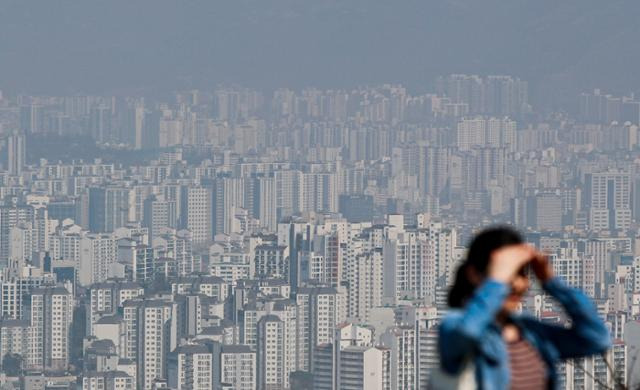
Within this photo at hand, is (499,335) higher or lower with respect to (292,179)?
lower

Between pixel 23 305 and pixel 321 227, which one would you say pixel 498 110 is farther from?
pixel 23 305

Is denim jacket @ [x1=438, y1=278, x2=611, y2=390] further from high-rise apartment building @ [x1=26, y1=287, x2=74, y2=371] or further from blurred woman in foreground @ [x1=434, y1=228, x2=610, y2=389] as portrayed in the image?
high-rise apartment building @ [x1=26, y1=287, x2=74, y2=371]

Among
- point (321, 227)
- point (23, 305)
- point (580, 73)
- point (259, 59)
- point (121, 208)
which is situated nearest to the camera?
point (23, 305)

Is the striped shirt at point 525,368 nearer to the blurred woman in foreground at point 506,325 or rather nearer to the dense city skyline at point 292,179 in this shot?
the blurred woman in foreground at point 506,325

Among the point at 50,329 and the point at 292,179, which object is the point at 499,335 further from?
the point at 292,179

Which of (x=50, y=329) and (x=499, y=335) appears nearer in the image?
(x=499, y=335)

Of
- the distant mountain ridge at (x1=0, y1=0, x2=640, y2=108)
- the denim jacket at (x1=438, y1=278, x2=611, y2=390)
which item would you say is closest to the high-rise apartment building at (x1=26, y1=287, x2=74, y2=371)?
the denim jacket at (x1=438, y1=278, x2=611, y2=390)

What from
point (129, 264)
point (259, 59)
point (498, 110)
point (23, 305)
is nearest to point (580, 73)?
point (498, 110)

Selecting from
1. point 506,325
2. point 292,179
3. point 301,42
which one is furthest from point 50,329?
point 301,42
